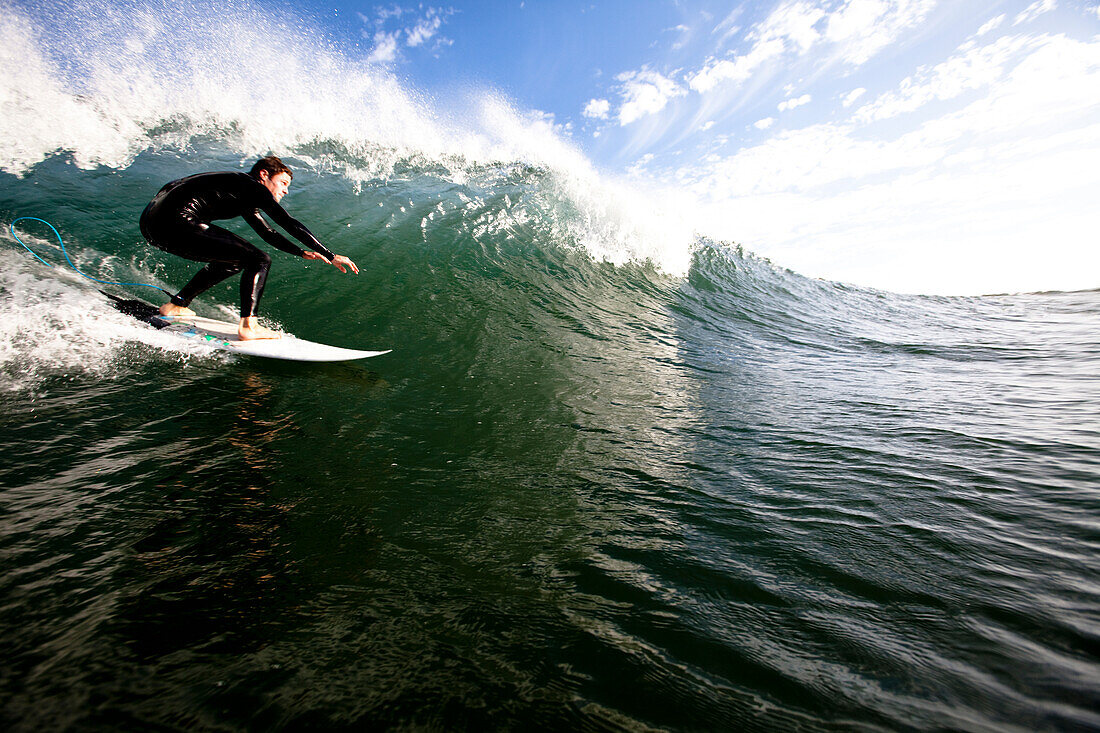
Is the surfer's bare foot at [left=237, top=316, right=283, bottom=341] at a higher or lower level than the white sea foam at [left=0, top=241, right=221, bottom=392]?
higher

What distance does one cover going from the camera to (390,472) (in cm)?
267

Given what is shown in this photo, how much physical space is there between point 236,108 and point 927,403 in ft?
48.6

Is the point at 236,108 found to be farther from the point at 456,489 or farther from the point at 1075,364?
the point at 1075,364

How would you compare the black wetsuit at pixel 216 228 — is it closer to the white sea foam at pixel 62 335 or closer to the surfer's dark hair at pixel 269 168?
the surfer's dark hair at pixel 269 168

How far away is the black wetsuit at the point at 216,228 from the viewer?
4.28 meters

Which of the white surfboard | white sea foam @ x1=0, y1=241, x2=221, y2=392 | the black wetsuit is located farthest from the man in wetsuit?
white sea foam @ x1=0, y1=241, x2=221, y2=392

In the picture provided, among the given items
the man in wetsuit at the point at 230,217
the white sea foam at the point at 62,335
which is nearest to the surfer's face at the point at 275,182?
the man in wetsuit at the point at 230,217

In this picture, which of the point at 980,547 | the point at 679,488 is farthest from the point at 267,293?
the point at 980,547

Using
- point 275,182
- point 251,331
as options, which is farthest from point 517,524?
point 275,182

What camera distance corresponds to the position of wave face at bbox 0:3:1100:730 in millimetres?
1287

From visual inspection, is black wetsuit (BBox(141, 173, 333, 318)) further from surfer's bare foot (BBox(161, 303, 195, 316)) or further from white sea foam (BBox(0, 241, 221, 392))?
white sea foam (BBox(0, 241, 221, 392))

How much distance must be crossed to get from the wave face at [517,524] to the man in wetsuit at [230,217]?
2.50ft

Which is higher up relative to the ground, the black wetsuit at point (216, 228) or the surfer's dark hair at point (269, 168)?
the surfer's dark hair at point (269, 168)

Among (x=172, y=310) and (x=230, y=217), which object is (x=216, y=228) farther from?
(x=172, y=310)
